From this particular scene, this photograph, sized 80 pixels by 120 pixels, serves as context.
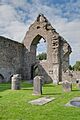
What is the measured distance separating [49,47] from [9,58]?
504 cm

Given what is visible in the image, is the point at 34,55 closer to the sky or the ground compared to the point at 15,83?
closer to the sky

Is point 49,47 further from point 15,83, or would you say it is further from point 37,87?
point 37,87

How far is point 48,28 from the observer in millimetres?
30047

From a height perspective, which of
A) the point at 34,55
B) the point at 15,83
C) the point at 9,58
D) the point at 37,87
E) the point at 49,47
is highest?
the point at 49,47

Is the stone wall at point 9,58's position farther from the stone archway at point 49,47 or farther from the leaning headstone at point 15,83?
the leaning headstone at point 15,83

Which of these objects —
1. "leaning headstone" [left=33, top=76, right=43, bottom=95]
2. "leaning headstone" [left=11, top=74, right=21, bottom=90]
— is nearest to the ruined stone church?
"leaning headstone" [left=11, top=74, right=21, bottom=90]

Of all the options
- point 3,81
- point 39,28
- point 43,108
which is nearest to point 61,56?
point 39,28

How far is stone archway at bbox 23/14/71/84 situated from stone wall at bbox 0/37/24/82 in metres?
→ 1.43

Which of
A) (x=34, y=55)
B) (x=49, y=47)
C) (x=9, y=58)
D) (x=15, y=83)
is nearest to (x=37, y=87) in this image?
(x=15, y=83)

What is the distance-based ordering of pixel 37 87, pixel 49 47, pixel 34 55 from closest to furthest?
pixel 37 87, pixel 49 47, pixel 34 55

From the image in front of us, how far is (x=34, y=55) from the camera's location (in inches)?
1251

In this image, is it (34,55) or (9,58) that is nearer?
(9,58)

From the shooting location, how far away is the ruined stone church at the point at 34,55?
28.0 m

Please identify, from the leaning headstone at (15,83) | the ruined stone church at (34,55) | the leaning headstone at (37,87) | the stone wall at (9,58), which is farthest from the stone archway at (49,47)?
the leaning headstone at (37,87)
